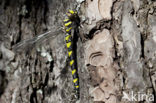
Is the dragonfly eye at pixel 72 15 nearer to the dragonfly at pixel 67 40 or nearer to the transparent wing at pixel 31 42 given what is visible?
the dragonfly at pixel 67 40

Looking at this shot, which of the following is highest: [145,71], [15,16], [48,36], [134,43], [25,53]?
[15,16]

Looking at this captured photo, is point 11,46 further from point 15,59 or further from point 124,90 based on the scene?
point 124,90

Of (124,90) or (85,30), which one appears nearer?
(124,90)

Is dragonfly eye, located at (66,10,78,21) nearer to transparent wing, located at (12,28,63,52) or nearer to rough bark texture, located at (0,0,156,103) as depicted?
rough bark texture, located at (0,0,156,103)

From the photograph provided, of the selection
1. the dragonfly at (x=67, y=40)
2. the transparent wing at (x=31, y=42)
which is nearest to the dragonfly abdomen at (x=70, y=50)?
the dragonfly at (x=67, y=40)

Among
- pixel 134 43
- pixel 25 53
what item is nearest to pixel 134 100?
pixel 134 43

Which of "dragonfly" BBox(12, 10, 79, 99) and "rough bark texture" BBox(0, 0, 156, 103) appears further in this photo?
"dragonfly" BBox(12, 10, 79, 99)

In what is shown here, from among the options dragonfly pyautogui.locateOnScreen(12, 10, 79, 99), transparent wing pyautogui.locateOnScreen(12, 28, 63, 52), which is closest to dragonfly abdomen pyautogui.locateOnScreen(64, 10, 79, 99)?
dragonfly pyautogui.locateOnScreen(12, 10, 79, 99)
